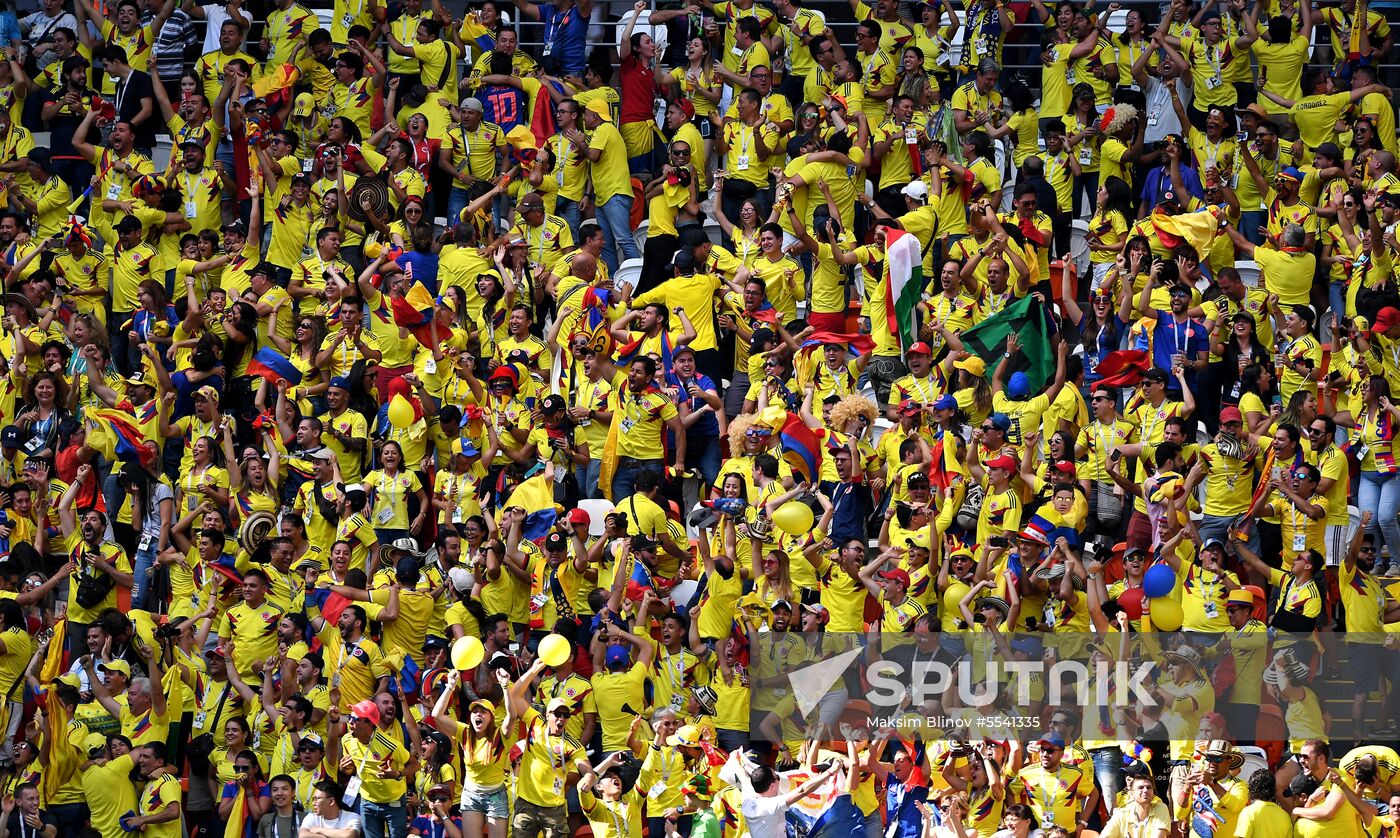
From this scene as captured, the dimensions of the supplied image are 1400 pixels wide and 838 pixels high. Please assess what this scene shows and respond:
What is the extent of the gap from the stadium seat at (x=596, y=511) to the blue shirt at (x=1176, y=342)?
3.89 metres

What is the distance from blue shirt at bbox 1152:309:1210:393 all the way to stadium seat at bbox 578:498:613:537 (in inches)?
153

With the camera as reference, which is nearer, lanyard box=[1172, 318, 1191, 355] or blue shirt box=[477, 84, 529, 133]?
lanyard box=[1172, 318, 1191, 355]

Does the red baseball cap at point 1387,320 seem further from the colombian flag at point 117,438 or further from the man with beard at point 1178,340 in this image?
the colombian flag at point 117,438

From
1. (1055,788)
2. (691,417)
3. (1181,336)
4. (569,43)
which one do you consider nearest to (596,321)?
(691,417)

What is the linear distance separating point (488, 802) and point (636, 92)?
273 inches

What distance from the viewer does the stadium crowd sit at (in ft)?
50.7

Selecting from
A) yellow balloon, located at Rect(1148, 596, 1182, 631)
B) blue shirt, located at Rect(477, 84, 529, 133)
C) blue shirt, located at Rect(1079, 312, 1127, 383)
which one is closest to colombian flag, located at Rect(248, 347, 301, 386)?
blue shirt, located at Rect(477, 84, 529, 133)

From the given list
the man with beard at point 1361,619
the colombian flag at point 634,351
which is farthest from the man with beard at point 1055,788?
the colombian flag at point 634,351

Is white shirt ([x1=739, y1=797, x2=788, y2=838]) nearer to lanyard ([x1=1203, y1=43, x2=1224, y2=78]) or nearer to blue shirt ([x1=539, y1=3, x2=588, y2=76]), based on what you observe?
blue shirt ([x1=539, y1=3, x2=588, y2=76])

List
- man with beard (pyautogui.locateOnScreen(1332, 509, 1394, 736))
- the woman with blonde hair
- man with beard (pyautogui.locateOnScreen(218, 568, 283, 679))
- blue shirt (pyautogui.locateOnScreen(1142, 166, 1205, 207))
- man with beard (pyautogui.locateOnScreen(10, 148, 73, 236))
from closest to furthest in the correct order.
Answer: the woman with blonde hair → man with beard (pyautogui.locateOnScreen(1332, 509, 1394, 736)) → man with beard (pyautogui.locateOnScreen(218, 568, 283, 679)) → blue shirt (pyautogui.locateOnScreen(1142, 166, 1205, 207)) → man with beard (pyautogui.locateOnScreen(10, 148, 73, 236))

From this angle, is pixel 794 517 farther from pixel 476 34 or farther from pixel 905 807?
pixel 476 34

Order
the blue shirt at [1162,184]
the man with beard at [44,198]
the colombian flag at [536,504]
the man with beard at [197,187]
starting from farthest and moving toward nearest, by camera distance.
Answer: the man with beard at [44,198]
the man with beard at [197,187]
the blue shirt at [1162,184]
the colombian flag at [536,504]

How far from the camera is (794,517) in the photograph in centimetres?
1638

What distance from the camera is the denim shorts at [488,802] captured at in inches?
596
